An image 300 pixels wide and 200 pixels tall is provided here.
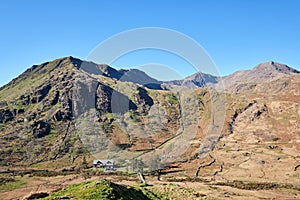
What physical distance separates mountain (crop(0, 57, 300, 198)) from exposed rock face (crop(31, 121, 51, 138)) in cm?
46

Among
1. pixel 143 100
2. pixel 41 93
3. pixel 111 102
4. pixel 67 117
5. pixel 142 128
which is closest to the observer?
pixel 142 128

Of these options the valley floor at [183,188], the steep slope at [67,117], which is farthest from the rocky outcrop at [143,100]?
the valley floor at [183,188]

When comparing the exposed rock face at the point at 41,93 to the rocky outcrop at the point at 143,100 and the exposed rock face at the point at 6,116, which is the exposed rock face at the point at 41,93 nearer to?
the exposed rock face at the point at 6,116

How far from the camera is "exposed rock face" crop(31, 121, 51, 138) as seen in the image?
140337 millimetres

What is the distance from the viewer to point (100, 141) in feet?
397

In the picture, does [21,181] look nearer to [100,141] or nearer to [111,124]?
[100,141]

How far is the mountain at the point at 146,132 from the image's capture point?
316 ft

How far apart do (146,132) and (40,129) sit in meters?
50.2

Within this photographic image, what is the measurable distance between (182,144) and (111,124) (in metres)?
44.3

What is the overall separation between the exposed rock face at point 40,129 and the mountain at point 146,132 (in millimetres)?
462

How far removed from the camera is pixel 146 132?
130625 mm

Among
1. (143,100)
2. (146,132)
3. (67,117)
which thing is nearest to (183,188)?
(146,132)

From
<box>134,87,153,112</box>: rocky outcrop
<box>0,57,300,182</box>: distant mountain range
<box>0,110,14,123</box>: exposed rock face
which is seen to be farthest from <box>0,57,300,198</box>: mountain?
<box>134,87,153,112</box>: rocky outcrop

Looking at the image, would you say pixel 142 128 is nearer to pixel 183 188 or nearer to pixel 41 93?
pixel 41 93
